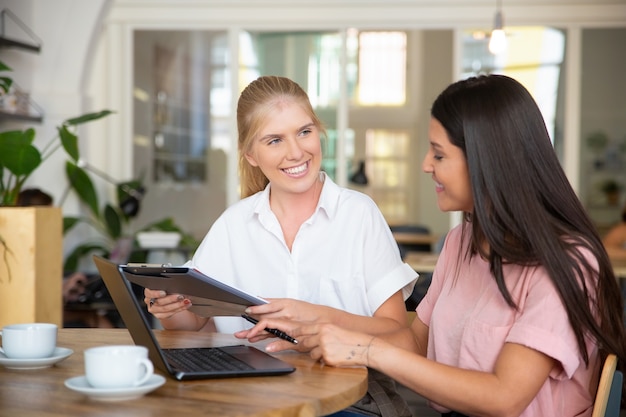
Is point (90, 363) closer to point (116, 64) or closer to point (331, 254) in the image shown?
point (331, 254)

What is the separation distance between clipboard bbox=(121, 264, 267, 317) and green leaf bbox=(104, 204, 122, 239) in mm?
5082

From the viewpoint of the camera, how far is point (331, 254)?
90.2 inches

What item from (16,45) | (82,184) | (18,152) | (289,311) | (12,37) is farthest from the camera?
(82,184)

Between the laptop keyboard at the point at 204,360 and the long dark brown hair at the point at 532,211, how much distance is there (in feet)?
1.70

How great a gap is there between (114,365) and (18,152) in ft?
10.3

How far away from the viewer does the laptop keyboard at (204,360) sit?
1.63 meters

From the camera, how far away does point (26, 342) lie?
5.50ft

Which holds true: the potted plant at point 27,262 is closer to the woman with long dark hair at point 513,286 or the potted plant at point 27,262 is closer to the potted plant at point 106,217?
the potted plant at point 106,217

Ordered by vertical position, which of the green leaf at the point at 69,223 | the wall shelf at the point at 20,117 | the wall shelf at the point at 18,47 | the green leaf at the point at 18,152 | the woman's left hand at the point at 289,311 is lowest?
the green leaf at the point at 69,223

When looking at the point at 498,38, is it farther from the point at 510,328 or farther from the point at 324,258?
the point at 510,328

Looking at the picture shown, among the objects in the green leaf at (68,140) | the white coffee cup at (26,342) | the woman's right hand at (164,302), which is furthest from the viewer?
the green leaf at (68,140)

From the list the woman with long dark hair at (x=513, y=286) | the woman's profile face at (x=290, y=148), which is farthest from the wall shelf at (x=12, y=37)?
the woman with long dark hair at (x=513, y=286)

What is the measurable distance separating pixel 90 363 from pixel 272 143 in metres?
1.04

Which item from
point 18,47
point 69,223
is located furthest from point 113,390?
point 69,223
